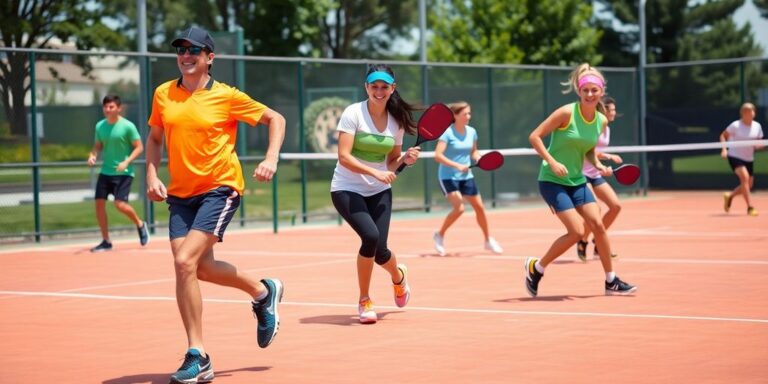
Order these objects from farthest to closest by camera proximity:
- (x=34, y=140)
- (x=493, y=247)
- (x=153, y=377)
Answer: (x=34, y=140)
(x=493, y=247)
(x=153, y=377)

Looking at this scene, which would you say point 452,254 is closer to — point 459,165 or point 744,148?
point 459,165

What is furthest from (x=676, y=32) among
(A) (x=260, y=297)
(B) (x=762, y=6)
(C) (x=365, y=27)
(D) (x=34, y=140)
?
(A) (x=260, y=297)

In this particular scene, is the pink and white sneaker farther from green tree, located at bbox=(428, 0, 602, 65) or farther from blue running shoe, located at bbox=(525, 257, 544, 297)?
green tree, located at bbox=(428, 0, 602, 65)

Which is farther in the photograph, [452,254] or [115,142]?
[115,142]

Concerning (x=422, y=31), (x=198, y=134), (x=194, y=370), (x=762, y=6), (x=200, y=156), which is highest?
(x=762, y=6)

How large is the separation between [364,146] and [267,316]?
2.30 m

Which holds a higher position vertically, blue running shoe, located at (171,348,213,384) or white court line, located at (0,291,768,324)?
blue running shoe, located at (171,348,213,384)

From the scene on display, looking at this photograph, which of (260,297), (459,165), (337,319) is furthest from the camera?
(459,165)

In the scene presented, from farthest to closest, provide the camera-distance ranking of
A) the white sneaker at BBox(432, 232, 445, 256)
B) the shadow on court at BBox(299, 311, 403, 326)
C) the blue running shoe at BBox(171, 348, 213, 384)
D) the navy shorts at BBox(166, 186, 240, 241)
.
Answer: the white sneaker at BBox(432, 232, 445, 256) < the shadow on court at BBox(299, 311, 403, 326) < the navy shorts at BBox(166, 186, 240, 241) < the blue running shoe at BBox(171, 348, 213, 384)

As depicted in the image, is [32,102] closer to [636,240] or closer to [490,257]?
[490,257]

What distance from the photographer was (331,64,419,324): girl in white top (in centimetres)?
1064

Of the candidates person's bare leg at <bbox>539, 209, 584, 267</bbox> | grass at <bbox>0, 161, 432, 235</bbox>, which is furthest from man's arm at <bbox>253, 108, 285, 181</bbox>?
grass at <bbox>0, 161, 432, 235</bbox>

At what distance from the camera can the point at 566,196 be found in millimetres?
12102

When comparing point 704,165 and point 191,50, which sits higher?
point 191,50
